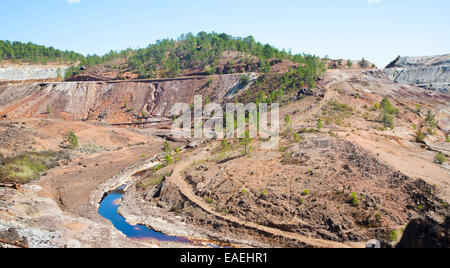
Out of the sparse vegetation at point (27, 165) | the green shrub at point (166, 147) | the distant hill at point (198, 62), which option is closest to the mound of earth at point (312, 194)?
the green shrub at point (166, 147)

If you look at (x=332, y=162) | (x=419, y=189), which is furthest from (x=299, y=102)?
(x=419, y=189)

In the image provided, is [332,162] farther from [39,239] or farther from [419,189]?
[39,239]

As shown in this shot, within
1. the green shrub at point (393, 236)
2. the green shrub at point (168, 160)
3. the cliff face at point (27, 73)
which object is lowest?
the green shrub at point (393, 236)

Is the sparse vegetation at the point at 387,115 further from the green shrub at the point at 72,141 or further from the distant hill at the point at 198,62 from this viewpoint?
the green shrub at the point at 72,141

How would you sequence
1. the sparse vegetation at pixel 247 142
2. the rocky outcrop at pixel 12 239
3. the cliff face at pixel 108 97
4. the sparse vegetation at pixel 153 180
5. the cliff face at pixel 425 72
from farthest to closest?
the cliff face at pixel 108 97 < the cliff face at pixel 425 72 < the sparse vegetation at pixel 247 142 < the sparse vegetation at pixel 153 180 < the rocky outcrop at pixel 12 239

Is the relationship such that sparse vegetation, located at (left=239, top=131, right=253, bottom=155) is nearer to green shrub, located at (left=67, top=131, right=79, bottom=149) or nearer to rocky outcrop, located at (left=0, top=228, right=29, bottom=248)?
rocky outcrop, located at (left=0, top=228, right=29, bottom=248)

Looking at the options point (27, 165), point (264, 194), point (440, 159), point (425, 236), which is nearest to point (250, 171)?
point (264, 194)

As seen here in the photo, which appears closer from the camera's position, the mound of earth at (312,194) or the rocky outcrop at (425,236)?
the rocky outcrop at (425,236)
